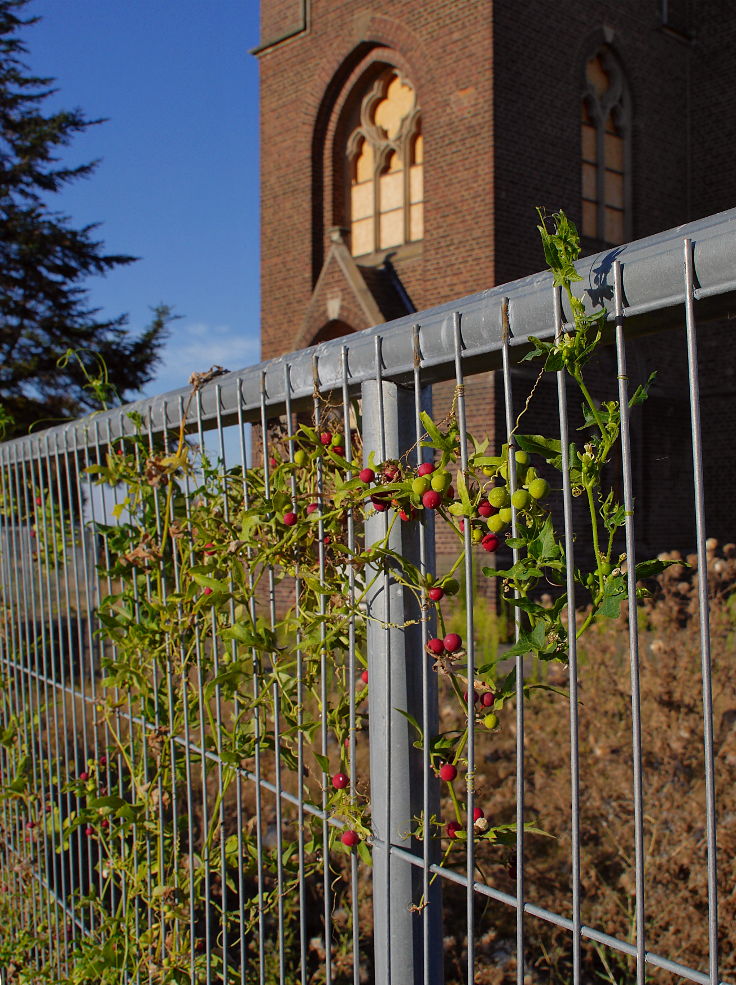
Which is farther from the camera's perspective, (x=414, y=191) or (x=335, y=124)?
(x=335, y=124)

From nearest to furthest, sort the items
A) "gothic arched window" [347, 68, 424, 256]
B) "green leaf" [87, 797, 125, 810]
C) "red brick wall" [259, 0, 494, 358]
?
1. "green leaf" [87, 797, 125, 810]
2. "red brick wall" [259, 0, 494, 358]
3. "gothic arched window" [347, 68, 424, 256]

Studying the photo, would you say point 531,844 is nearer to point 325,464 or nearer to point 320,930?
point 320,930

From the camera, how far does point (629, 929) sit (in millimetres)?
3393

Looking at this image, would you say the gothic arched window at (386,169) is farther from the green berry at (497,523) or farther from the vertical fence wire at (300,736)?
the green berry at (497,523)

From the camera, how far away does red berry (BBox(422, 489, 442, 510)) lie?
4.70 ft

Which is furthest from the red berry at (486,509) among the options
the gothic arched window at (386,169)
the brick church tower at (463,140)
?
the gothic arched window at (386,169)

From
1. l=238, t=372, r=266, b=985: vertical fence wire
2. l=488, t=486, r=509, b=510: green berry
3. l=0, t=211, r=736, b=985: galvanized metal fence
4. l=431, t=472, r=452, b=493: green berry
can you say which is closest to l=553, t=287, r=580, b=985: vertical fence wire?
l=0, t=211, r=736, b=985: galvanized metal fence

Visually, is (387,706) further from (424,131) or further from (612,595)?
(424,131)

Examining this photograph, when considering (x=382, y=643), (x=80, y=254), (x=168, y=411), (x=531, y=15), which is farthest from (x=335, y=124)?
(x=382, y=643)

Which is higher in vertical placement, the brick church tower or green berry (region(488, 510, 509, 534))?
the brick church tower

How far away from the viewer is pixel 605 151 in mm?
14227

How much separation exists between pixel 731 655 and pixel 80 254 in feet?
65.8

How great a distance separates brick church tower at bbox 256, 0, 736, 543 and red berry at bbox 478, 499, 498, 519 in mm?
10375

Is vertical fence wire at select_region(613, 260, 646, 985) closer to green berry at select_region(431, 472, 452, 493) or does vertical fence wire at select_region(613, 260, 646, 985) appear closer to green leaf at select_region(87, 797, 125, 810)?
green berry at select_region(431, 472, 452, 493)
